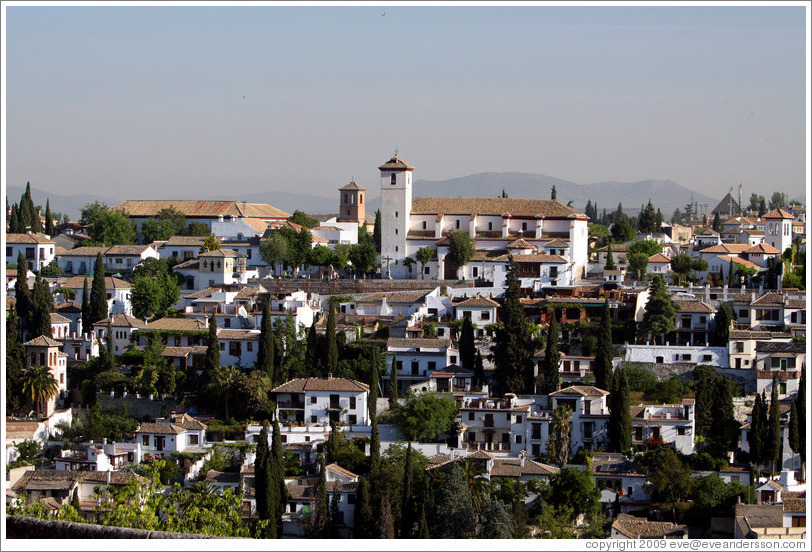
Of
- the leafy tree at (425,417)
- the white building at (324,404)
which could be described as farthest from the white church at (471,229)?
the leafy tree at (425,417)

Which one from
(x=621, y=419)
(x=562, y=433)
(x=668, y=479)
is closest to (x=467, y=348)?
(x=562, y=433)

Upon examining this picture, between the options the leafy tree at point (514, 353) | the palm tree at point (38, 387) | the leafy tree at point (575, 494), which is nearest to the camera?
the leafy tree at point (575, 494)

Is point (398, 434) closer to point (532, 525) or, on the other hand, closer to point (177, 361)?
point (532, 525)

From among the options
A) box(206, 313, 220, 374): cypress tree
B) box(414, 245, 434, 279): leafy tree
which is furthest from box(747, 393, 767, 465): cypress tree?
box(414, 245, 434, 279): leafy tree

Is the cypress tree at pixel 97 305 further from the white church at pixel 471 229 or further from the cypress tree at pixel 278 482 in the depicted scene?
the cypress tree at pixel 278 482

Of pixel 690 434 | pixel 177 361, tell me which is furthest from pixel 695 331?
pixel 177 361
